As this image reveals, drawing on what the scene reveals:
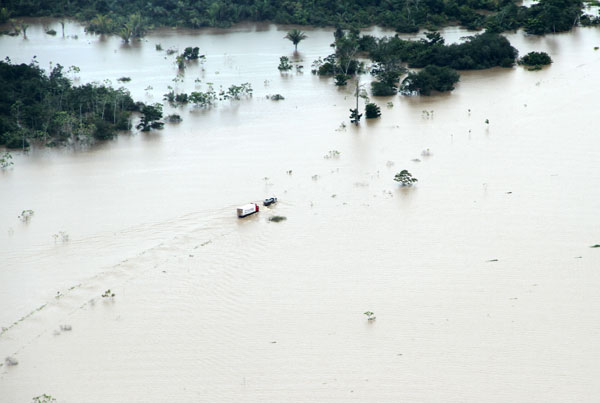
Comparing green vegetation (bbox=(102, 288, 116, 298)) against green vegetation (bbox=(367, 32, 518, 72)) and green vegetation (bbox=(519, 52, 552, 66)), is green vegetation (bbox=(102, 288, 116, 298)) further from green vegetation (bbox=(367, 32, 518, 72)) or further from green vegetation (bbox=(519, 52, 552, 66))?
green vegetation (bbox=(519, 52, 552, 66))

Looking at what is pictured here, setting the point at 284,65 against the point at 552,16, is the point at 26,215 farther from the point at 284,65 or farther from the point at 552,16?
the point at 552,16

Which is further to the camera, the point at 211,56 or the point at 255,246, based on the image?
the point at 211,56

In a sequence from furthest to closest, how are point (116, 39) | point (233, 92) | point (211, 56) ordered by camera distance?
1. point (116, 39)
2. point (211, 56)
3. point (233, 92)

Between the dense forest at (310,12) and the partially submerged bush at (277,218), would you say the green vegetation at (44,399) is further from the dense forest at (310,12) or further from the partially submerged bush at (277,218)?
the dense forest at (310,12)

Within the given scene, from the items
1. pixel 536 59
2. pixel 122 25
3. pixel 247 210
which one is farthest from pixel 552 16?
pixel 247 210

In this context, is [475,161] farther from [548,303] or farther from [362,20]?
[362,20]

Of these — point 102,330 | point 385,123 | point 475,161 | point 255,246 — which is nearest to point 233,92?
point 385,123

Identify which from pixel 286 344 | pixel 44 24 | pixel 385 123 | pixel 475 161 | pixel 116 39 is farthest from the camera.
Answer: pixel 44 24
